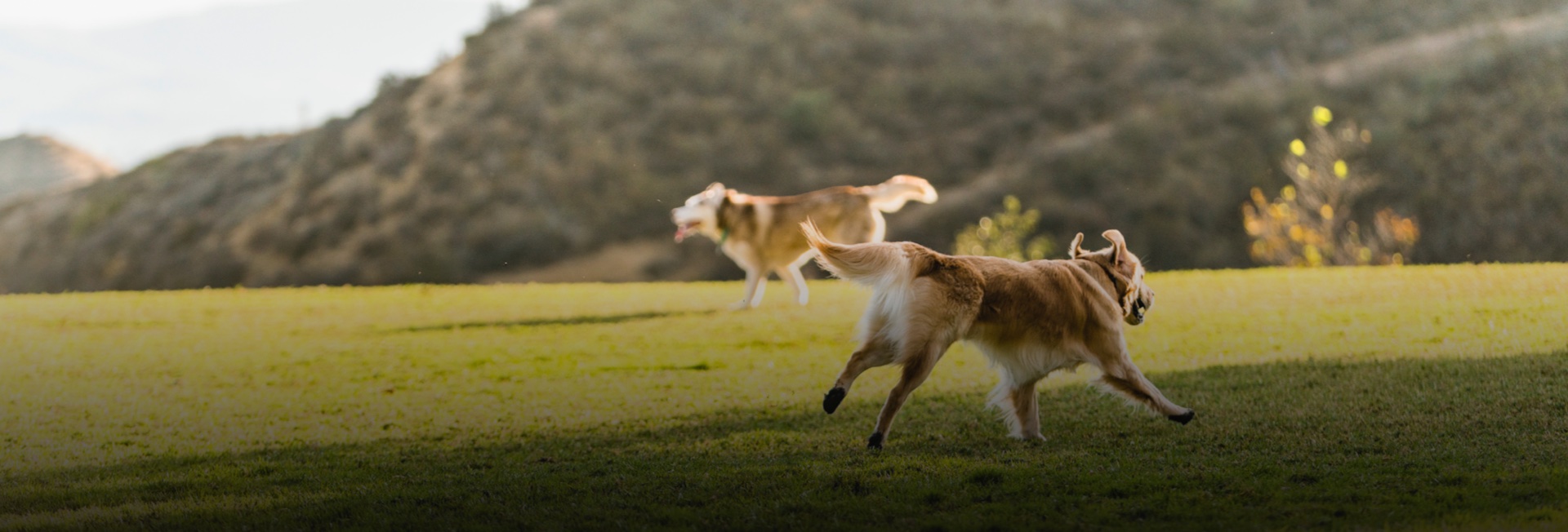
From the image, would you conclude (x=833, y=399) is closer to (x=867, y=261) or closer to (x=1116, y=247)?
(x=867, y=261)

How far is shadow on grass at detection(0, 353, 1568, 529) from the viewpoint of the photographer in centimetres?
551

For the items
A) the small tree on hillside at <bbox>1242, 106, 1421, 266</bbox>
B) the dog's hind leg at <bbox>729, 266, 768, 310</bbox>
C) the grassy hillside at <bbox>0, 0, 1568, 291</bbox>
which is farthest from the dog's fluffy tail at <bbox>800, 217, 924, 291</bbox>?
the grassy hillside at <bbox>0, 0, 1568, 291</bbox>

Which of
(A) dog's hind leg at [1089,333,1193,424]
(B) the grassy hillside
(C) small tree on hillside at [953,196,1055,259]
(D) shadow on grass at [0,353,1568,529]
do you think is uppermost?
(B) the grassy hillside

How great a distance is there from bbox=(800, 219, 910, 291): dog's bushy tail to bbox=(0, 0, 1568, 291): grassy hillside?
24.3 meters

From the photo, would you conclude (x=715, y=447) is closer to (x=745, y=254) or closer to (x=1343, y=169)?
(x=745, y=254)

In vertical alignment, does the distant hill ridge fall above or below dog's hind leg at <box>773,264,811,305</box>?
above

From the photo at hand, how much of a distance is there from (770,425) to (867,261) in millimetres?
1979

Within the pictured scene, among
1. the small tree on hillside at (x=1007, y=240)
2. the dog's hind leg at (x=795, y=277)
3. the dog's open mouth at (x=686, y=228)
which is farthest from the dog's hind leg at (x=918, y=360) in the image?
the small tree on hillside at (x=1007, y=240)

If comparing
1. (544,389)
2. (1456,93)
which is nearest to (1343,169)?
(1456,93)

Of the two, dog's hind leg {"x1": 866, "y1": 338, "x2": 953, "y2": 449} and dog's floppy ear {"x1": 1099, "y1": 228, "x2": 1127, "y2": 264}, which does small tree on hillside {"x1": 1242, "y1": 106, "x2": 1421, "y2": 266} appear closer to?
dog's floppy ear {"x1": 1099, "y1": 228, "x2": 1127, "y2": 264}

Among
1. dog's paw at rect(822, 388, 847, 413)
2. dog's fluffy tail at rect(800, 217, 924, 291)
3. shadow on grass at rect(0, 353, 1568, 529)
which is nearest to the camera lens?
shadow on grass at rect(0, 353, 1568, 529)

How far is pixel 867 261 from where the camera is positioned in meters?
6.66

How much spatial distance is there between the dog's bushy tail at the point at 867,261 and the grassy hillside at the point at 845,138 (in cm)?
2432

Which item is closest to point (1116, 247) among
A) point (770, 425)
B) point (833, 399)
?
point (833, 399)
